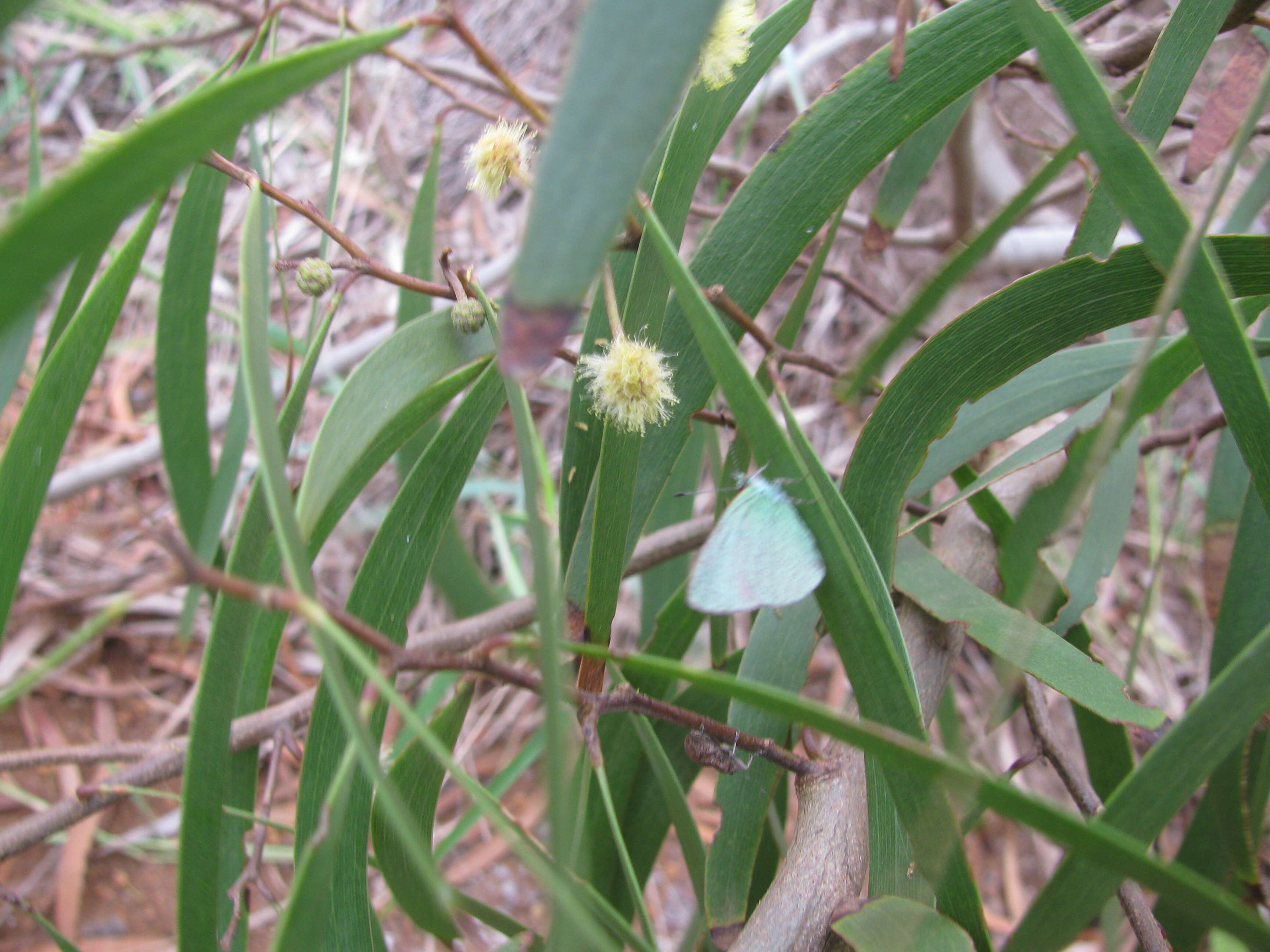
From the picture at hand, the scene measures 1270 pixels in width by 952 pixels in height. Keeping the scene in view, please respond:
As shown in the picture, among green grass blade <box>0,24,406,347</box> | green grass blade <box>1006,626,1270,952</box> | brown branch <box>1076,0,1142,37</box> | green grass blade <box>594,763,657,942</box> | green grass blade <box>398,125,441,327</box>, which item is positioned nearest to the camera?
green grass blade <box>0,24,406,347</box>

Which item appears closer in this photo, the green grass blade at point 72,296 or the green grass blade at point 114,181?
the green grass blade at point 114,181

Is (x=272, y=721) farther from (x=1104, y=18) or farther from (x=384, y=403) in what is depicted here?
(x=1104, y=18)


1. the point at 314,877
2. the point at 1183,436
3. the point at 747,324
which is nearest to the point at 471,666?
the point at 314,877

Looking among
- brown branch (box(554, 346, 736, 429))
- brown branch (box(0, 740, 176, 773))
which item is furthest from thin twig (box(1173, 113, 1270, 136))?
brown branch (box(0, 740, 176, 773))

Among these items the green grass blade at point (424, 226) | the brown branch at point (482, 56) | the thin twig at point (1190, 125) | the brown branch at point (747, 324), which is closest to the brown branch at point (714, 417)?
the brown branch at point (747, 324)

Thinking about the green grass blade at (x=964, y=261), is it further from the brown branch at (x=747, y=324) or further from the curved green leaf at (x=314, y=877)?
the curved green leaf at (x=314, y=877)

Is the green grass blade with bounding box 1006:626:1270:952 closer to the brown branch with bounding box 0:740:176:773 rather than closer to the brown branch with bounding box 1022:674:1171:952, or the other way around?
the brown branch with bounding box 1022:674:1171:952
